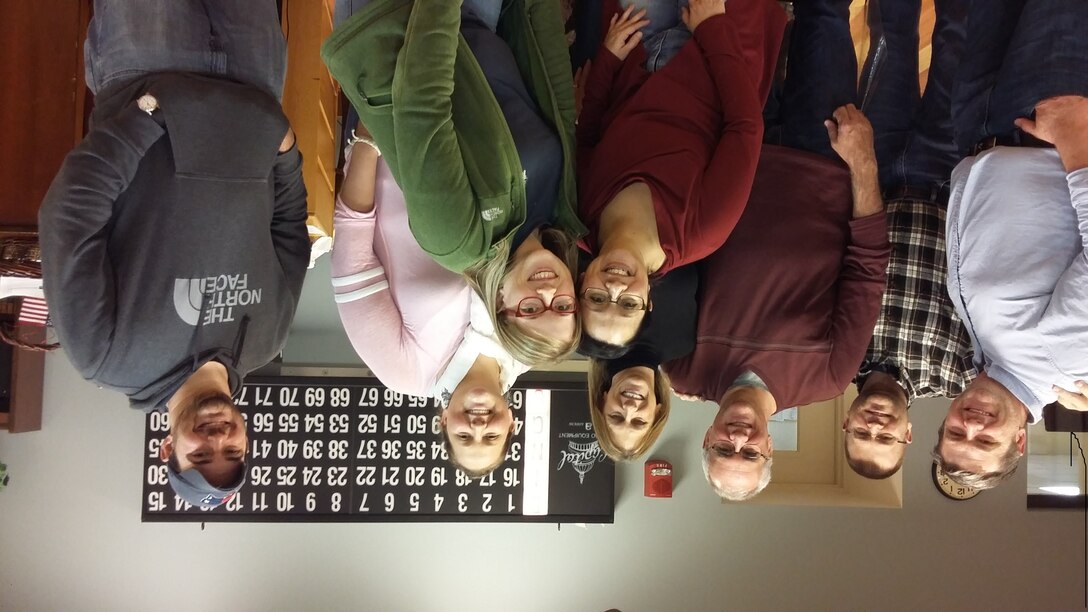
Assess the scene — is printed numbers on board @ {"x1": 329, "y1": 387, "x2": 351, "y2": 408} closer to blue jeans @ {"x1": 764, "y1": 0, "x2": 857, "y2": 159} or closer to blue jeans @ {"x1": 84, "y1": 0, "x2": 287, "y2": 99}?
blue jeans @ {"x1": 84, "y1": 0, "x2": 287, "y2": 99}

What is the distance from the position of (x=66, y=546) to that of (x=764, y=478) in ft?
9.59

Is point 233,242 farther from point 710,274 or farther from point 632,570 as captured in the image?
point 632,570

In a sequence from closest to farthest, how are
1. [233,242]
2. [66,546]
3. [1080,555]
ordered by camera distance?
[233,242] < [66,546] < [1080,555]

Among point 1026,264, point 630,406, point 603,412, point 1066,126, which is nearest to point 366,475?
point 603,412

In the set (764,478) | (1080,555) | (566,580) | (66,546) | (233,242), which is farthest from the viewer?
(1080,555)

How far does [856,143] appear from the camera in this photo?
5.56ft

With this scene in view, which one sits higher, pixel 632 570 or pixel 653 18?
pixel 653 18

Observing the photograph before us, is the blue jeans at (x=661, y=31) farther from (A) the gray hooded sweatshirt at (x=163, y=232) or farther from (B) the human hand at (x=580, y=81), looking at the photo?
(A) the gray hooded sweatshirt at (x=163, y=232)

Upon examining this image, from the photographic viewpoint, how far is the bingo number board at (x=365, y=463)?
8.55ft

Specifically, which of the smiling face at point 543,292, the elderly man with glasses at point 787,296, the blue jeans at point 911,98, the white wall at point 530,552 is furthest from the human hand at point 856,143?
the white wall at point 530,552

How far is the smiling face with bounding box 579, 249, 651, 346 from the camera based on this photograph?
1.41 metres

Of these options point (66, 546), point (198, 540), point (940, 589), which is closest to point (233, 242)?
point (198, 540)

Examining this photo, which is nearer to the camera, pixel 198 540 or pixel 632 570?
pixel 198 540

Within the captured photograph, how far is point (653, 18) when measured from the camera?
1.76 meters
